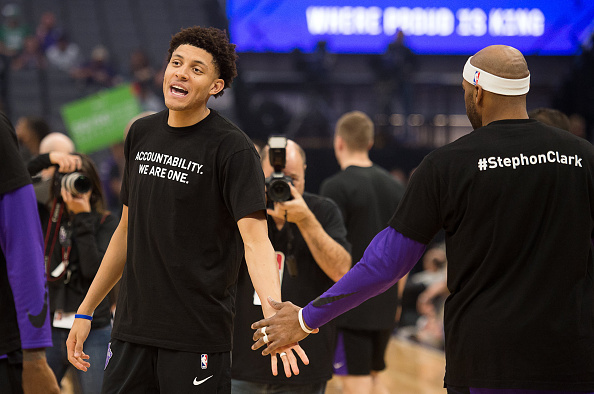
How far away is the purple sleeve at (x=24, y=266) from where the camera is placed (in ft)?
8.32


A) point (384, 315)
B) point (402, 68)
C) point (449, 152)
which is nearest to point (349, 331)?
point (384, 315)

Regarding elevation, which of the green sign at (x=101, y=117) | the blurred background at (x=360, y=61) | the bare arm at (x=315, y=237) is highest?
the blurred background at (x=360, y=61)

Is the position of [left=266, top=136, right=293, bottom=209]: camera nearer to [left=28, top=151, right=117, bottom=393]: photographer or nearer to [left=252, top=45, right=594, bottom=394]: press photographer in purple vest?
[left=28, top=151, right=117, bottom=393]: photographer

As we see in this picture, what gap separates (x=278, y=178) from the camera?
3.37 metres

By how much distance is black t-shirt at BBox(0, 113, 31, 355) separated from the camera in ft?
8.33

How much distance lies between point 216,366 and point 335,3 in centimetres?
966

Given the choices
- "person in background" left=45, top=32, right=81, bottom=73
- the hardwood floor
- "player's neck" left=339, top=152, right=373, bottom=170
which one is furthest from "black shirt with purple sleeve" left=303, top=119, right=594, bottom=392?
"person in background" left=45, top=32, right=81, bottom=73

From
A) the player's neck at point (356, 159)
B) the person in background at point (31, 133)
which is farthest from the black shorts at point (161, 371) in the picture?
the person in background at point (31, 133)

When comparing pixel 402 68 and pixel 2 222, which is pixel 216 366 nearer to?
pixel 2 222

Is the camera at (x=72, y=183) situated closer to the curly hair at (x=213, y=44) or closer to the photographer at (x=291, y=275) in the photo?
the photographer at (x=291, y=275)

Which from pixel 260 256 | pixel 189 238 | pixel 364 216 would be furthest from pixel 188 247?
pixel 364 216

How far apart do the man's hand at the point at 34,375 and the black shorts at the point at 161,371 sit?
198mm

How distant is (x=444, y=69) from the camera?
11492 mm

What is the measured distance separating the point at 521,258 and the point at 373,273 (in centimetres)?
48
